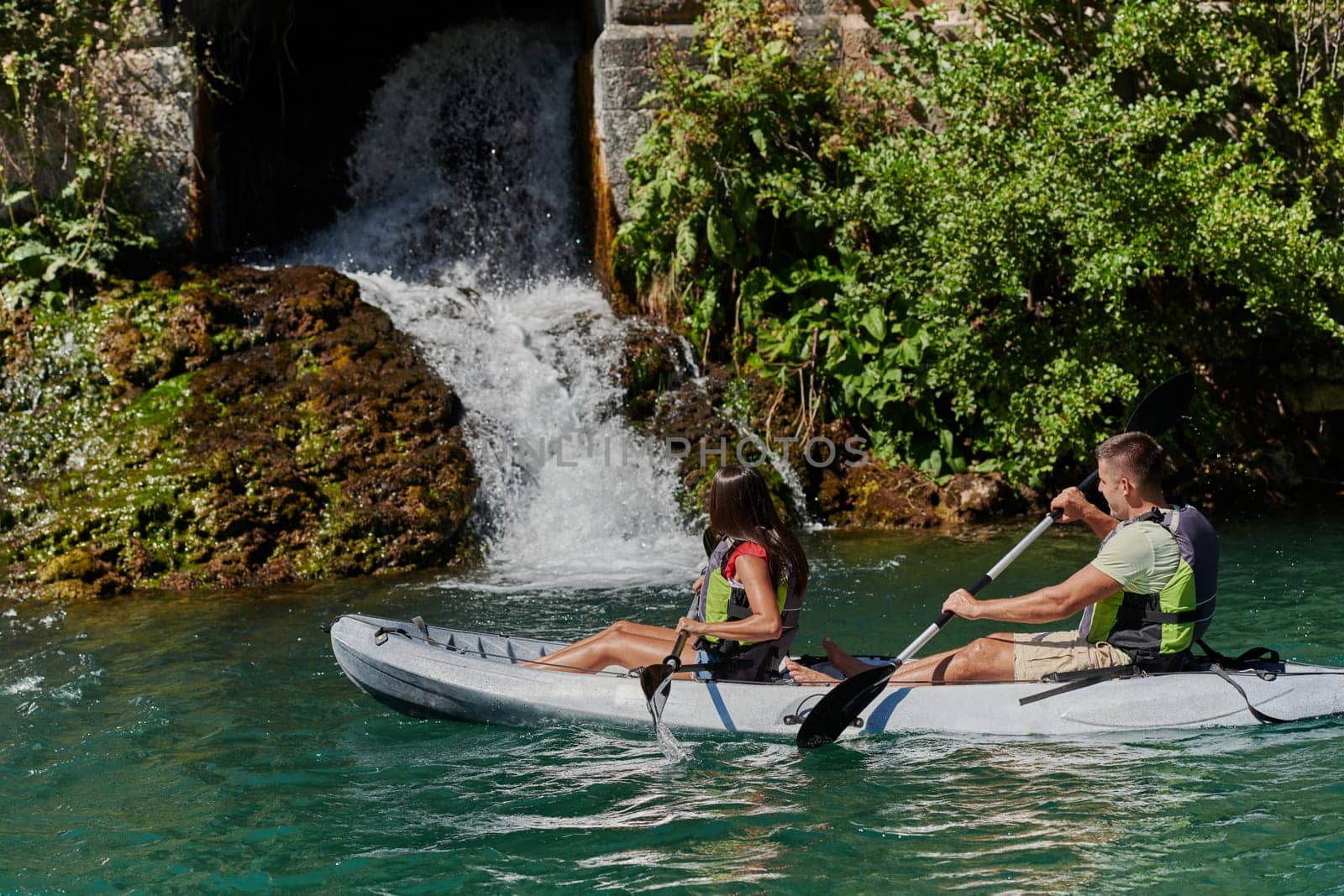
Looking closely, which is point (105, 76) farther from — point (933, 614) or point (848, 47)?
point (933, 614)

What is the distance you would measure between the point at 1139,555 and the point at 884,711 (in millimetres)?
1223

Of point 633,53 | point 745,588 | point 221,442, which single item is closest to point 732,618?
point 745,588

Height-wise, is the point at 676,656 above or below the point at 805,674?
above

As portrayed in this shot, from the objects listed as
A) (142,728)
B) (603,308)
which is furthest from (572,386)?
(142,728)

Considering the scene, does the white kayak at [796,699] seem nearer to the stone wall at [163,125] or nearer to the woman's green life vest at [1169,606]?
the woman's green life vest at [1169,606]

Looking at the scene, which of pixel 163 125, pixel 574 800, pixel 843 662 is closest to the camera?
pixel 574 800

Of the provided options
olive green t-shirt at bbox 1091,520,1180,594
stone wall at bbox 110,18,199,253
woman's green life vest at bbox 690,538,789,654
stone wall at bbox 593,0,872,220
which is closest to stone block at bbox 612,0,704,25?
stone wall at bbox 593,0,872,220

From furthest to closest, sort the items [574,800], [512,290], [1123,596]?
[512,290], [1123,596], [574,800]

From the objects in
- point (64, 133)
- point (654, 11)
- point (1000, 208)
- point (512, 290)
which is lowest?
point (512, 290)

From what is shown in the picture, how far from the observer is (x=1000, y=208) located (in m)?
10.1

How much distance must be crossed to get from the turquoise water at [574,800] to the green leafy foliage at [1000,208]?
3779 millimetres

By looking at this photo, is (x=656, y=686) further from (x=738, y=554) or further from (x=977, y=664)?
(x=977, y=664)

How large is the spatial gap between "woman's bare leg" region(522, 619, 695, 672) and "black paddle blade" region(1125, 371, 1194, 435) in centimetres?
261

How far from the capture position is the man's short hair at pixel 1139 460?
529 cm
